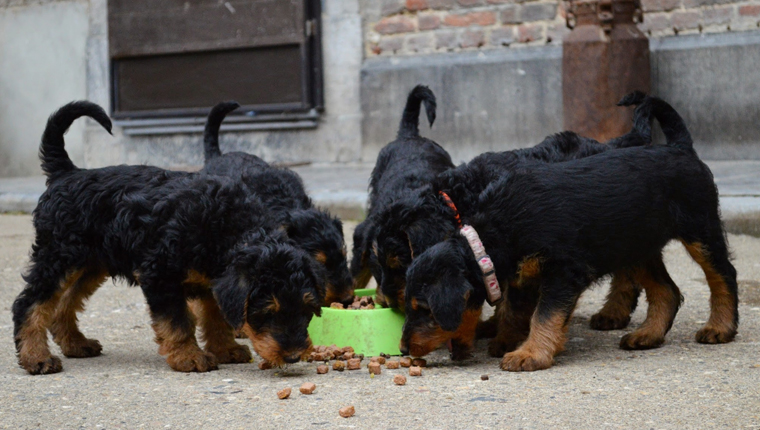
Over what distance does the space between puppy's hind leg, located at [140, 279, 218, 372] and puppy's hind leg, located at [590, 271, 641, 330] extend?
2.09 metres

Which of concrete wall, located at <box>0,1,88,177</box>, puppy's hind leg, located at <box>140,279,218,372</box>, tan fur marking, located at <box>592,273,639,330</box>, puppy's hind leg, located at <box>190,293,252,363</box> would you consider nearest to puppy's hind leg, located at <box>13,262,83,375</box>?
puppy's hind leg, located at <box>140,279,218,372</box>

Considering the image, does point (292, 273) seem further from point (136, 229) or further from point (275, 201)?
point (275, 201)

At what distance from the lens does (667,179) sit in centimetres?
424

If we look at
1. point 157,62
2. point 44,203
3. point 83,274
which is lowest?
point 83,274

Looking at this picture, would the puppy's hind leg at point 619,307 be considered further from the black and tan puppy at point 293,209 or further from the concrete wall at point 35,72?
the concrete wall at point 35,72

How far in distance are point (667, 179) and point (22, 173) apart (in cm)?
1055

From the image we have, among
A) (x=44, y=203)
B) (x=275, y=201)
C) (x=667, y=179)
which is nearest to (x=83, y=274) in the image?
(x=44, y=203)

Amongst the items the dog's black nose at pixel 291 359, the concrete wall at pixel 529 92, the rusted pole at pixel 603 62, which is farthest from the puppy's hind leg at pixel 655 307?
the concrete wall at pixel 529 92

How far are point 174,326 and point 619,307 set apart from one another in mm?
2320

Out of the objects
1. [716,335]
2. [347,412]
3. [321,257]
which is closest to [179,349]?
[321,257]

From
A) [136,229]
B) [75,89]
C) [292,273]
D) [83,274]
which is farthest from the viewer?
[75,89]

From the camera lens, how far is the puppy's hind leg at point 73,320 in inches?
174

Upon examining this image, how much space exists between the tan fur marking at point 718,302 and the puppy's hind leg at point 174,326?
231 cm

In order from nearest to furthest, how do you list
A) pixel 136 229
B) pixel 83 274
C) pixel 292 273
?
pixel 292 273, pixel 136 229, pixel 83 274
